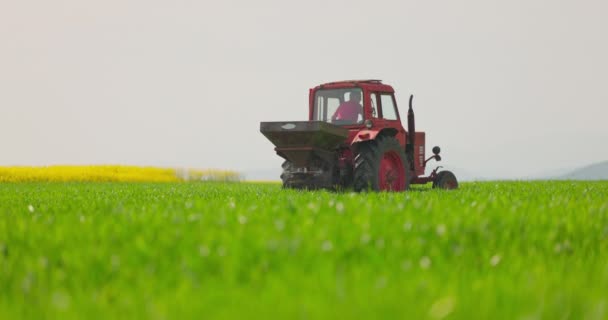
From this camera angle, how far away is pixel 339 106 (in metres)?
15.1

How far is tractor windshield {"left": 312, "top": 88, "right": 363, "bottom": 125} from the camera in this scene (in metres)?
14.8

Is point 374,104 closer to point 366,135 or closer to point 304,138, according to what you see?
point 366,135

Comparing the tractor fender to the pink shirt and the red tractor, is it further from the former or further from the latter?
the pink shirt

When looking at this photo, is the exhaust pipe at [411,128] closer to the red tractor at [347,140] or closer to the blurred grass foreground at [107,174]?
the red tractor at [347,140]

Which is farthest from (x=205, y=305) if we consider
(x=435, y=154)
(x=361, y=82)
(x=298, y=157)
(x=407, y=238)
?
(x=435, y=154)

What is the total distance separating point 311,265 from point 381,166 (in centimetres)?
998

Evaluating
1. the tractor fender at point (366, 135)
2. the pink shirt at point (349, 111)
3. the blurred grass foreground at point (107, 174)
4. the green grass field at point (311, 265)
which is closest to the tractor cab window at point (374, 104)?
the pink shirt at point (349, 111)

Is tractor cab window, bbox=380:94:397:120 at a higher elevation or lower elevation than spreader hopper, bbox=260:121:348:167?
higher

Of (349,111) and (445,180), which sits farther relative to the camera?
(445,180)

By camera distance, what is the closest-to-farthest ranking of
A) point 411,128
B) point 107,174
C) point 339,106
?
point 339,106, point 411,128, point 107,174

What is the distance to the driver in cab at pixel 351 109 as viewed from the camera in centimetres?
1482

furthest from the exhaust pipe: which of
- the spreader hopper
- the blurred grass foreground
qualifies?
the blurred grass foreground

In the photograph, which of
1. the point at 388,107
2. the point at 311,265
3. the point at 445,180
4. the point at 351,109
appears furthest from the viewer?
the point at 445,180

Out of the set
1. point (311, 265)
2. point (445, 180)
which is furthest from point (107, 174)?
point (311, 265)
